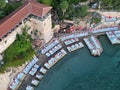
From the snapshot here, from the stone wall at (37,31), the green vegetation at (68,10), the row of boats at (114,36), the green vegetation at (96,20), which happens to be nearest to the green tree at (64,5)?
the green vegetation at (68,10)

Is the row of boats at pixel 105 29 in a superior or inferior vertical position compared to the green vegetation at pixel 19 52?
inferior

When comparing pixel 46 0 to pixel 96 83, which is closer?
pixel 96 83

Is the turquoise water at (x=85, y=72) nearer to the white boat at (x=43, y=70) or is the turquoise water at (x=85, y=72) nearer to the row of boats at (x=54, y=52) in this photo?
the white boat at (x=43, y=70)

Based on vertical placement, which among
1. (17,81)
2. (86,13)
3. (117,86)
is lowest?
(117,86)

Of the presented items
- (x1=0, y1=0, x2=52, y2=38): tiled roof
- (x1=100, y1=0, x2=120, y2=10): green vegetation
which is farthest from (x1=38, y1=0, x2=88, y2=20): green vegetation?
(x1=100, y1=0, x2=120, y2=10): green vegetation

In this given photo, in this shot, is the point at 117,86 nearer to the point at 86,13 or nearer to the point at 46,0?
the point at 86,13

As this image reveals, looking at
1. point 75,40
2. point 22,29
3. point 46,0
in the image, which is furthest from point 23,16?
point 75,40

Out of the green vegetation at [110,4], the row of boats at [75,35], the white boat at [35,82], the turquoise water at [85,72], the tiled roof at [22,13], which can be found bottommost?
the turquoise water at [85,72]
